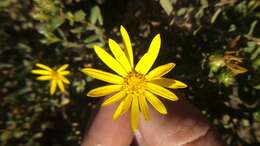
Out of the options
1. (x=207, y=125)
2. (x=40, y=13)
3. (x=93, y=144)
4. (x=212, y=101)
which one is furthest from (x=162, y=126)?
(x=40, y=13)

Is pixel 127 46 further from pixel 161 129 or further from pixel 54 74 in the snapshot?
pixel 54 74

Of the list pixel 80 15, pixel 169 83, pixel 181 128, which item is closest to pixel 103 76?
pixel 169 83

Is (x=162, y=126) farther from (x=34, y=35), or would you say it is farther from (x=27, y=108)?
(x=34, y=35)

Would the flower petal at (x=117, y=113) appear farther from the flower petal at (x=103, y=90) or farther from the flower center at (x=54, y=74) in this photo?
the flower center at (x=54, y=74)

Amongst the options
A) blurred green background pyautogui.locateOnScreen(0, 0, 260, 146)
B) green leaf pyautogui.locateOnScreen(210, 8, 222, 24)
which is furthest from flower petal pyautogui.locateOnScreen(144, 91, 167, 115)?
green leaf pyautogui.locateOnScreen(210, 8, 222, 24)

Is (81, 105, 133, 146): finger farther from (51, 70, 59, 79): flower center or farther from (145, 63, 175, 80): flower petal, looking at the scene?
(51, 70, 59, 79): flower center

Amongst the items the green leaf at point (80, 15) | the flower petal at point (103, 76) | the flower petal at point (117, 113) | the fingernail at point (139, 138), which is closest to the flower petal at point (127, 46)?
the flower petal at point (103, 76)
